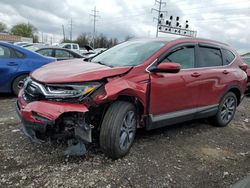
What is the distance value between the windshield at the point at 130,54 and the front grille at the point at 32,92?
1.10 meters

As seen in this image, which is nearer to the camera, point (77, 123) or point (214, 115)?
point (77, 123)

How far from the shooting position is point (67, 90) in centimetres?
316

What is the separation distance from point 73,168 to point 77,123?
1.84ft

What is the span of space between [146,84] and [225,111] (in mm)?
2625

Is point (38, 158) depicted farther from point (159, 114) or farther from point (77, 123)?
point (159, 114)

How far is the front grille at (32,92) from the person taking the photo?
3230 millimetres

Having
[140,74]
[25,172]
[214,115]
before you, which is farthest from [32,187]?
[214,115]

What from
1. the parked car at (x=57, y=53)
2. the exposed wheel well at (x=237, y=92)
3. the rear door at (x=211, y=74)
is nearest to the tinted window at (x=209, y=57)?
the rear door at (x=211, y=74)

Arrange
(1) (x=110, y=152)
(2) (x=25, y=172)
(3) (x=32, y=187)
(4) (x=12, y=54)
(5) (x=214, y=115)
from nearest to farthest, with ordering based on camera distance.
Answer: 1. (3) (x=32, y=187)
2. (2) (x=25, y=172)
3. (1) (x=110, y=152)
4. (5) (x=214, y=115)
5. (4) (x=12, y=54)

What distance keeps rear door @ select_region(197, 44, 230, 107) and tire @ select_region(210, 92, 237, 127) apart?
276 mm

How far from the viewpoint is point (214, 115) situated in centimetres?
535

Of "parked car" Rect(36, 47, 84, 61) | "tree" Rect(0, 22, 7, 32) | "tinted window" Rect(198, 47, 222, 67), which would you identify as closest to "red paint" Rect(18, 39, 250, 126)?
"tinted window" Rect(198, 47, 222, 67)

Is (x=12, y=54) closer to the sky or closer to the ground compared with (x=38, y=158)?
closer to the sky

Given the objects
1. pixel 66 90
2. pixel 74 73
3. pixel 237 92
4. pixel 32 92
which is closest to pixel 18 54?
pixel 32 92
